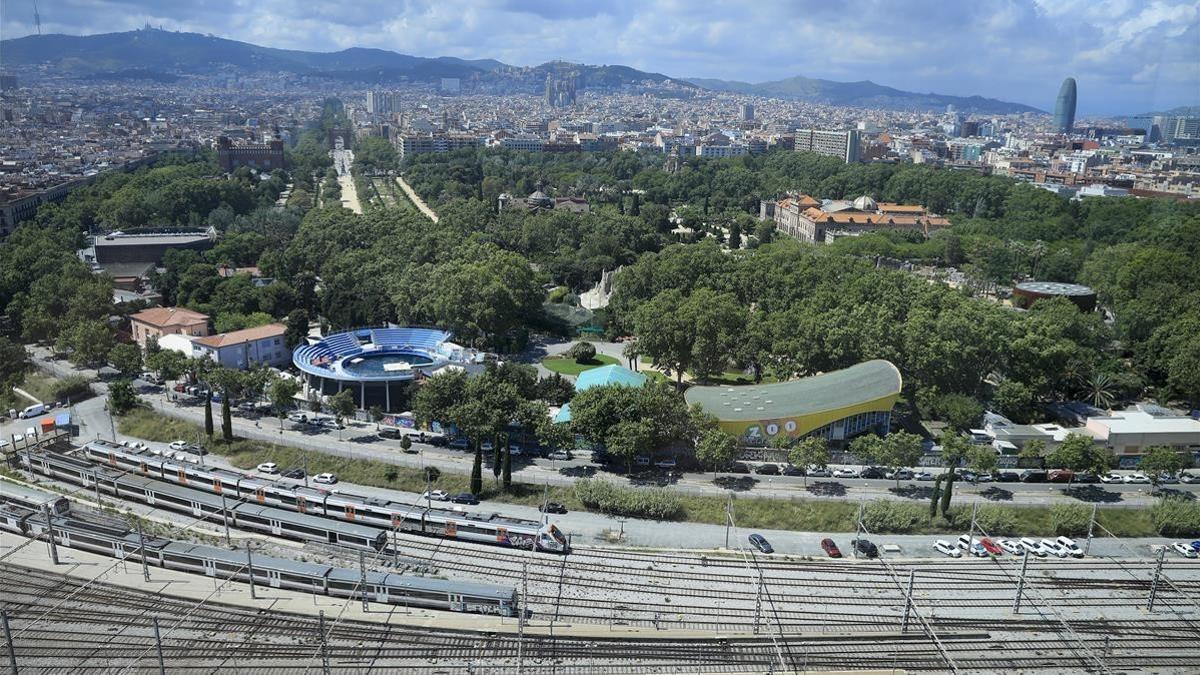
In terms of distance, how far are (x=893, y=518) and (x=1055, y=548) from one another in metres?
5.13

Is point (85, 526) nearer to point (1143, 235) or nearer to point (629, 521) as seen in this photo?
point (629, 521)

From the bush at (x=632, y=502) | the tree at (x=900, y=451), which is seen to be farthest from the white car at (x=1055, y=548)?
the bush at (x=632, y=502)

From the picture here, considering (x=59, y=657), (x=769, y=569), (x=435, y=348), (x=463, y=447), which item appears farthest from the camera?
(x=435, y=348)

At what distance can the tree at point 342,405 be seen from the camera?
34.3m

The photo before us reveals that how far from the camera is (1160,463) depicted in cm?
2923

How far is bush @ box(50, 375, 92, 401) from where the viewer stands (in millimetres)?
38062

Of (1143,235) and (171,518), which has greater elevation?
(1143,235)

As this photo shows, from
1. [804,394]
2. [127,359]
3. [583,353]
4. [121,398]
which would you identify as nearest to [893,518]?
[804,394]

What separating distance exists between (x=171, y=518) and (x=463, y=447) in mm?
10813

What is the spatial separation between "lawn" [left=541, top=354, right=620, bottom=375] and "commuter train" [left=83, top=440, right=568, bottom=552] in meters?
15.0

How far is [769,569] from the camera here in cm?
2475

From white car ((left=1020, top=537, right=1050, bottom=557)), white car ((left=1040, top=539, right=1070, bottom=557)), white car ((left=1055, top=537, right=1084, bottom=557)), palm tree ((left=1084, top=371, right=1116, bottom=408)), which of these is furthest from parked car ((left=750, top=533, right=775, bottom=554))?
palm tree ((left=1084, top=371, right=1116, bottom=408))

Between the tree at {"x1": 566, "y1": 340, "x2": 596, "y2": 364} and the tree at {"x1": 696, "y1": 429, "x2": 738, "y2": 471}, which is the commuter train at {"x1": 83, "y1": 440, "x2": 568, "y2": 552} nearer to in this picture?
the tree at {"x1": 696, "y1": 429, "x2": 738, "y2": 471}

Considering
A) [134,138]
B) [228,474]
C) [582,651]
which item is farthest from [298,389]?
[134,138]
